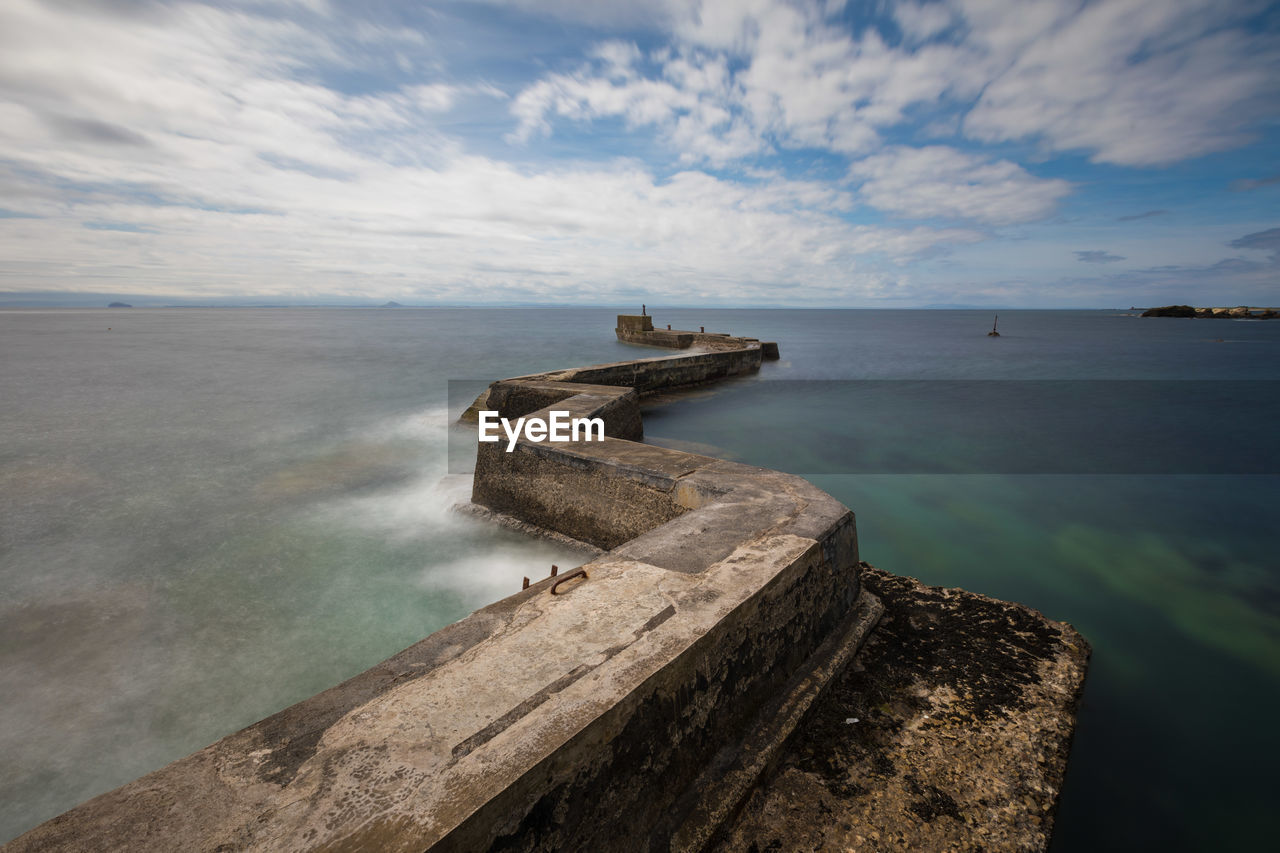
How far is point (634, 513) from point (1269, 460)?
36.2ft

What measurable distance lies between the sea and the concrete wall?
1.73 meters

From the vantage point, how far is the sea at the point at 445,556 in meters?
2.98

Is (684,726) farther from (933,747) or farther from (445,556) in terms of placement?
(445,556)

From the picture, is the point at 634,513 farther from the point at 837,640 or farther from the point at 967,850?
the point at 967,850

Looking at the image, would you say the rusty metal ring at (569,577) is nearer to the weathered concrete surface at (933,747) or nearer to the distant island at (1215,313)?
the weathered concrete surface at (933,747)

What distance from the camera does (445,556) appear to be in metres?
4.83

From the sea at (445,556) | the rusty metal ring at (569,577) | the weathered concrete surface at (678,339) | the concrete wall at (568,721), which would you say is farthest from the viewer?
the weathered concrete surface at (678,339)

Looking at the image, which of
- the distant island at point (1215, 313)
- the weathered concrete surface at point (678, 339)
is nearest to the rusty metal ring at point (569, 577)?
the weathered concrete surface at point (678, 339)

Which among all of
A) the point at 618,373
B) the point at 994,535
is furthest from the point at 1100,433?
the point at 618,373

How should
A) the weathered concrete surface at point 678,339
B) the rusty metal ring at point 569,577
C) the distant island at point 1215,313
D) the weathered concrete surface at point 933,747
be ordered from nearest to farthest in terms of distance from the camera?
the weathered concrete surface at point 933,747 → the rusty metal ring at point 569,577 → the weathered concrete surface at point 678,339 → the distant island at point 1215,313

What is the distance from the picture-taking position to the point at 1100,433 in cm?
1073

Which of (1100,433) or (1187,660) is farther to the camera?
(1100,433)

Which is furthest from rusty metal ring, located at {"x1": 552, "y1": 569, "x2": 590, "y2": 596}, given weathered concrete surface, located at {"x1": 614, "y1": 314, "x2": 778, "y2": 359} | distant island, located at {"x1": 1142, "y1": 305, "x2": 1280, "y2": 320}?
distant island, located at {"x1": 1142, "y1": 305, "x2": 1280, "y2": 320}

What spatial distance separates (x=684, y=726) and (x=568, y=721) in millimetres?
561
